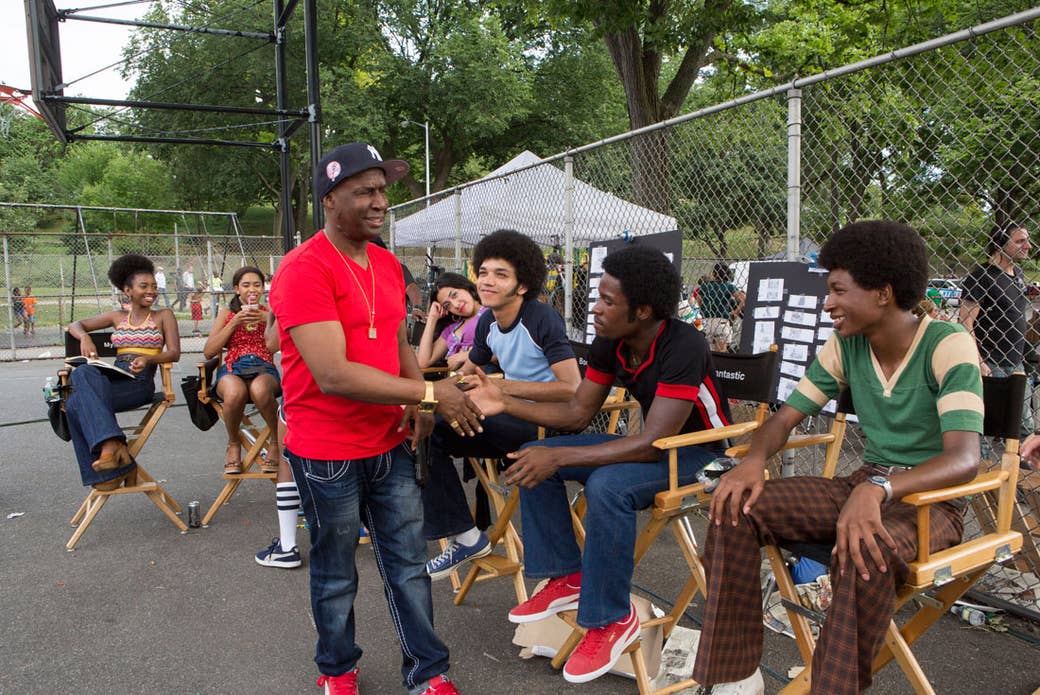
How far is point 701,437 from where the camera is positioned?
2.65 metres

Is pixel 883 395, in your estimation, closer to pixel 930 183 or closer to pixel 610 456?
pixel 610 456

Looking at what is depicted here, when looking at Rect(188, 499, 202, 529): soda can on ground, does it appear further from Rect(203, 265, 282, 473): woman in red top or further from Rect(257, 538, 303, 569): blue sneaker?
Rect(257, 538, 303, 569): blue sneaker

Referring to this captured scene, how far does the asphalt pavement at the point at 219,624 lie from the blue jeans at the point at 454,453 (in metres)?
0.45

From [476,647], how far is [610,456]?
1092 millimetres

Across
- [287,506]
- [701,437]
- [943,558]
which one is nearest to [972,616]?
[943,558]

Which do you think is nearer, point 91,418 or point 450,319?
point 91,418

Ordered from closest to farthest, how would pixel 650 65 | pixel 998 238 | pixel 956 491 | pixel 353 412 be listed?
pixel 956 491
pixel 353 412
pixel 998 238
pixel 650 65

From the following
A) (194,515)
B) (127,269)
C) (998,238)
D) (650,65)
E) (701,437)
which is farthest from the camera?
(650,65)

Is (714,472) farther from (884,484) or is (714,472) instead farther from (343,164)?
(343,164)

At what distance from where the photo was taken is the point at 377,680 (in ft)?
9.62

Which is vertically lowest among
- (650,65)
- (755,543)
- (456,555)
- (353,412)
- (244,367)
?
(456,555)

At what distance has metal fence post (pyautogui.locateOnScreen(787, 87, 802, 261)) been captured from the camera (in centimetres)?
358

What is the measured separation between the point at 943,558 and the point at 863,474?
1.39ft

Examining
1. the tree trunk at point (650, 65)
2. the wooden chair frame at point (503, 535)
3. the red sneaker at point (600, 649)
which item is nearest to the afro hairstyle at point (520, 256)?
the wooden chair frame at point (503, 535)
